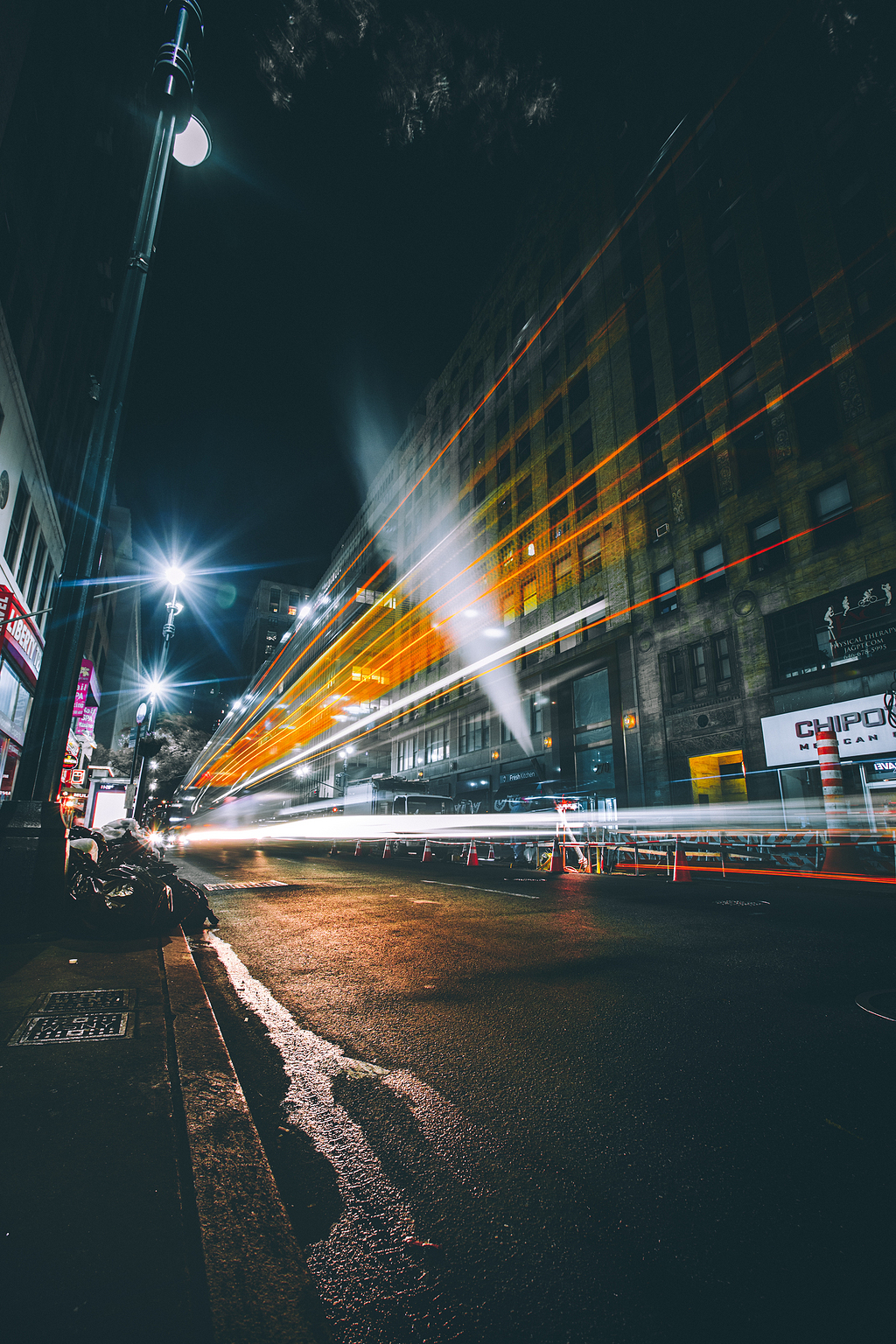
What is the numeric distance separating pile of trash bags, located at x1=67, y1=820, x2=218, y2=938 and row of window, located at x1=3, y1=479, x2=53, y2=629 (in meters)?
17.5

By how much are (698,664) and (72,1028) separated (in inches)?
999

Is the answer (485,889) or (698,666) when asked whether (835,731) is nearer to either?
(698,666)

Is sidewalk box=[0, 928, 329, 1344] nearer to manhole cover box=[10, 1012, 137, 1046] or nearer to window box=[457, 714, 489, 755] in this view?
manhole cover box=[10, 1012, 137, 1046]

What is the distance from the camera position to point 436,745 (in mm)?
47750

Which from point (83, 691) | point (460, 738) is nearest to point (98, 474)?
point (83, 691)

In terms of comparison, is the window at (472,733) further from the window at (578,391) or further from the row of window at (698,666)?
the window at (578,391)

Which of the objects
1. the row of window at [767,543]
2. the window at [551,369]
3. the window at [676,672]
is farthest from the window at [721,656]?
the window at [551,369]

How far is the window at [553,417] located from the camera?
1427 inches

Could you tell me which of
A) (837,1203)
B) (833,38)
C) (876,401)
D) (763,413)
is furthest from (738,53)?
(837,1203)

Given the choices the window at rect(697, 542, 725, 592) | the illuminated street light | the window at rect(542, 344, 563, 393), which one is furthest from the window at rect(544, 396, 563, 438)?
the illuminated street light

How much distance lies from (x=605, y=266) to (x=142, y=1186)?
136 ft

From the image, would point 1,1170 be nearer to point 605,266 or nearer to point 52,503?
point 52,503

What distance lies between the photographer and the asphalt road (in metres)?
1.67

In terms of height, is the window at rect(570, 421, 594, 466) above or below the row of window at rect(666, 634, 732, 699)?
above
